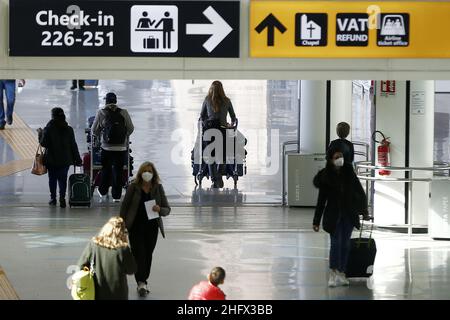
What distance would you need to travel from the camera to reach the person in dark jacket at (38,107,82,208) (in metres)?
20.6

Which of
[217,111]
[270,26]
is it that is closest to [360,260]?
[270,26]

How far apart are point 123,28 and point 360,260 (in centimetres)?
399

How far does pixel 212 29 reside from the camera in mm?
13031

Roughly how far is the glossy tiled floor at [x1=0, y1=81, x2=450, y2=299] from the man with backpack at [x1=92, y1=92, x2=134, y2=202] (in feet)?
1.60

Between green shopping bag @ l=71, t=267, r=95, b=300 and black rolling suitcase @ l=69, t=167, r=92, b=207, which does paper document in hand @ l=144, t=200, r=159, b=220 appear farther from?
black rolling suitcase @ l=69, t=167, r=92, b=207

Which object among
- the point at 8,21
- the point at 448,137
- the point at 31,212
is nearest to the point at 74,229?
the point at 31,212

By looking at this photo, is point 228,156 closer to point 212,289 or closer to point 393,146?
point 393,146

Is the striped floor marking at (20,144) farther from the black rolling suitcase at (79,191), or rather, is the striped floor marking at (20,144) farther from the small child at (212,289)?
the small child at (212,289)

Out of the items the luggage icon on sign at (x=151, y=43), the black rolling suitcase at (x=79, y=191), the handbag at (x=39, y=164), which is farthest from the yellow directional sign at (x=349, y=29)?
the handbag at (x=39, y=164)

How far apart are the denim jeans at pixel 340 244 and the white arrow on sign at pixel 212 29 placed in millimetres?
2732

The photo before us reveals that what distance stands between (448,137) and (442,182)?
1277 cm

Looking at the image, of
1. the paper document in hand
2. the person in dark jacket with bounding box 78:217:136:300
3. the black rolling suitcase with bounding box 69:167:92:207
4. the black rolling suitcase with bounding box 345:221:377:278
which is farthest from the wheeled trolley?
the person in dark jacket with bounding box 78:217:136:300

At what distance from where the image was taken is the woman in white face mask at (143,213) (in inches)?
542

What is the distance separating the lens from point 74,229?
18.4 m
